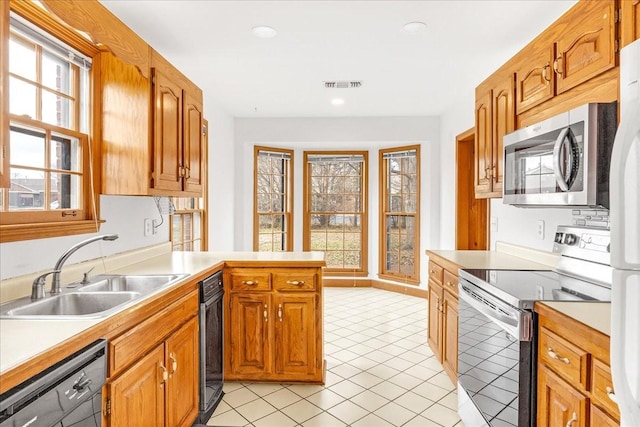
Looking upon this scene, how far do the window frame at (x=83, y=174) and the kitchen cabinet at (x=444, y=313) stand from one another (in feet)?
7.55

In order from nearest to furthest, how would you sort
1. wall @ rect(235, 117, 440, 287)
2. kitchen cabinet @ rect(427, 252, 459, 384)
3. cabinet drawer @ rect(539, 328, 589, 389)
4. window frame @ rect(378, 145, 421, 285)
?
cabinet drawer @ rect(539, 328, 589, 389), kitchen cabinet @ rect(427, 252, 459, 384), wall @ rect(235, 117, 440, 287), window frame @ rect(378, 145, 421, 285)

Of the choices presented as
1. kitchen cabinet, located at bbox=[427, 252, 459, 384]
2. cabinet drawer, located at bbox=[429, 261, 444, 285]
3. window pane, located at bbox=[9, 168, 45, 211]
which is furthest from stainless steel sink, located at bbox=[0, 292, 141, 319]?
cabinet drawer, located at bbox=[429, 261, 444, 285]

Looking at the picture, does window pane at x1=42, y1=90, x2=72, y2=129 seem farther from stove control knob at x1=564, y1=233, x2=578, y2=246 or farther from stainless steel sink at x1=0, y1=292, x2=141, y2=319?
stove control knob at x1=564, y1=233, x2=578, y2=246

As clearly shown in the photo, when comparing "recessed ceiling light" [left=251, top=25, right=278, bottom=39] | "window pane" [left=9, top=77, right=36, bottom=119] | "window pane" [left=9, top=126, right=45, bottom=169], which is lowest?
"window pane" [left=9, top=126, right=45, bottom=169]

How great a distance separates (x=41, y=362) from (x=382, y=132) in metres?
4.75

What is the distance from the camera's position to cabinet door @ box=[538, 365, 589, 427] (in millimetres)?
1353

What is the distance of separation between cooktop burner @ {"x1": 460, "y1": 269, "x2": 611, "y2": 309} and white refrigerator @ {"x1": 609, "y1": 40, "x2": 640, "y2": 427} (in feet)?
2.40

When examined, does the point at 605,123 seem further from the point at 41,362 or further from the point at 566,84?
the point at 41,362

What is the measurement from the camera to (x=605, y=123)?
1.74 m

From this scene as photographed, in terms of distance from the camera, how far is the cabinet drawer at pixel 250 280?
2.75 meters

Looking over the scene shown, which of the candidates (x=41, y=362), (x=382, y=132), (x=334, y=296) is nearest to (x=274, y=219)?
(x=334, y=296)

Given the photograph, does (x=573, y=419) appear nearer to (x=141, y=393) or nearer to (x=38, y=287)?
(x=141, y=393)

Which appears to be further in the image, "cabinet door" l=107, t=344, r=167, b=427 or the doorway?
the doorway

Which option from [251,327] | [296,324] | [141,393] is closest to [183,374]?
[141,393]
